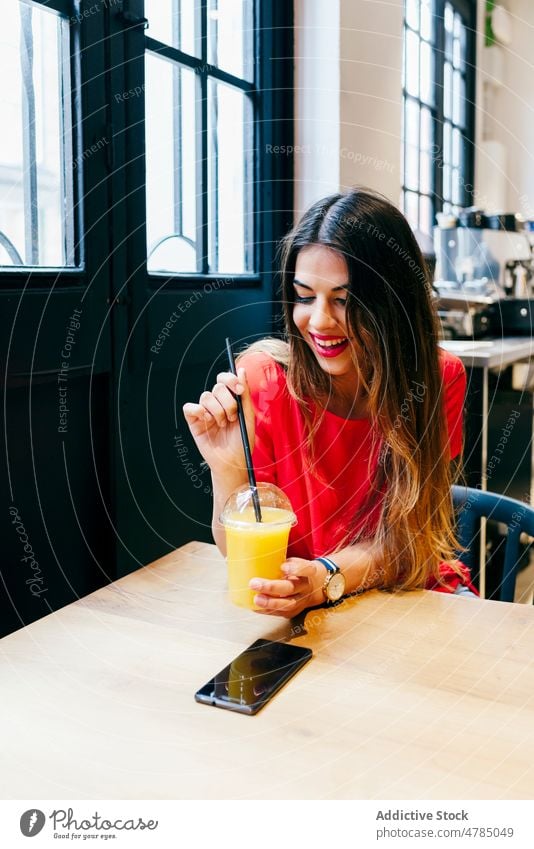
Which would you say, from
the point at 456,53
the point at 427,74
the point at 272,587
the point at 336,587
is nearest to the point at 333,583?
the point at 336,587

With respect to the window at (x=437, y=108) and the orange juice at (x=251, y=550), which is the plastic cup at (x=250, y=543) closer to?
the orange juice at (x=251, y=550)

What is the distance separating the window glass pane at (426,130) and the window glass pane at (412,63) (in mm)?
134

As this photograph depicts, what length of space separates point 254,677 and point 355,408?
2.04ft

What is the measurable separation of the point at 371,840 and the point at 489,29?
14.2 ft


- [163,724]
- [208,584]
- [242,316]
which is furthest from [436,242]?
[163,724]

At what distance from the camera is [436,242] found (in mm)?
3084

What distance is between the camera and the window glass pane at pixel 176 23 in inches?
58.8

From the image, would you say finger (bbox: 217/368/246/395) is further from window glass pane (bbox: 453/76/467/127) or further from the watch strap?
window glass pane (bbox: 453/76/467/127)

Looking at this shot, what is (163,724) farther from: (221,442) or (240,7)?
(240,7)

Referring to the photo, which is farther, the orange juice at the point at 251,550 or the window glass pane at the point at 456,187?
the window glass pane at the point at 456,187

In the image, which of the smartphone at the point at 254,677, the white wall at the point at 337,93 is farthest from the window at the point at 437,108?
the smartphone at the point at 254,677

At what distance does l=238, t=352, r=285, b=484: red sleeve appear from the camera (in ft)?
4.15

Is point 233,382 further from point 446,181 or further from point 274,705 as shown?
point 446,181

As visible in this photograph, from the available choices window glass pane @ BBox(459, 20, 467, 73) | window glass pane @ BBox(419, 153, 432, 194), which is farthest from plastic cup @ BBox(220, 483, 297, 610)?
window glass pane @ BBox(459, 20, 467, 73)
